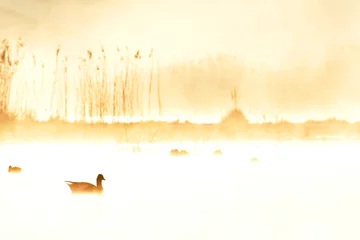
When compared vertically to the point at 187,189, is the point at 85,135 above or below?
above

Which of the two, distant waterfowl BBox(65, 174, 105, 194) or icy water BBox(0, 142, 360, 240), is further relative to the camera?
distant waterfowl BBox(65, 174, 105, 194)

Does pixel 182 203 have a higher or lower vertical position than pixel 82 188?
lower

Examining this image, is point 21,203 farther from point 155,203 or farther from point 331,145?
point 331,145

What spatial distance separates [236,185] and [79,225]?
9.45m

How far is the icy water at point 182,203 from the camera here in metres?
13.3

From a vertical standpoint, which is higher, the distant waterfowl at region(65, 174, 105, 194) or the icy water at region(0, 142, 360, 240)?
the distant waterfowl at region(65, 174, 105, 194)

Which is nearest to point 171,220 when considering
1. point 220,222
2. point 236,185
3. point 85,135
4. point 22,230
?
point 220,222

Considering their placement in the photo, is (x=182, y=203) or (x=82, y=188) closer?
(x=182, y=203)

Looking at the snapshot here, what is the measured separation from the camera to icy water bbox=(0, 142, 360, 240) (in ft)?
43.6

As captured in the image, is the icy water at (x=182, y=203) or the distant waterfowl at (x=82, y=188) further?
the distant waterfowl at (x=82, y=188)

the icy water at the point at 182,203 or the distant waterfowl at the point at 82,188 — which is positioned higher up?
the distant waterfowl at the point at 82,188

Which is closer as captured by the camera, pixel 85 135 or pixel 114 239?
pixel 114 239

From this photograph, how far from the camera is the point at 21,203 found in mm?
17500

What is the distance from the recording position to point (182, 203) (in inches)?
691
